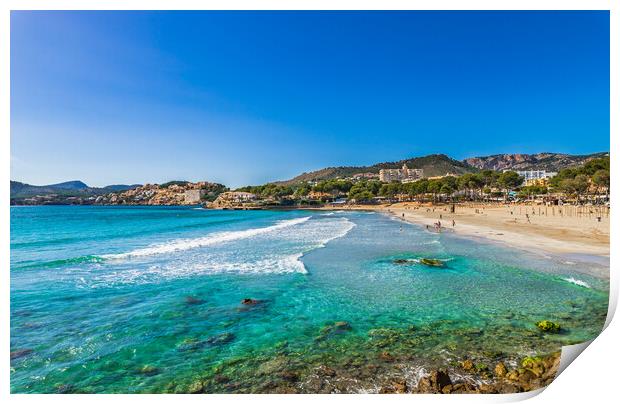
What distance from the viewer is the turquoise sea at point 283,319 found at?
16.0 feet

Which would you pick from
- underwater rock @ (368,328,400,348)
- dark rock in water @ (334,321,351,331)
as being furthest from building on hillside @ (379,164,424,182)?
underwater rock @ (368,328,400,348)

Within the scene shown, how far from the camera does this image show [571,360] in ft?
16.0

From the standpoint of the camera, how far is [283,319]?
22.8 ft

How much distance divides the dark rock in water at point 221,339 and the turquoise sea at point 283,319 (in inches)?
1.2

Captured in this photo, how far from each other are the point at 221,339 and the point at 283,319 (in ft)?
4.57

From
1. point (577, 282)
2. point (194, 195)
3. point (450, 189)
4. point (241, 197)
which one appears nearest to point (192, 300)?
point (577, 282)

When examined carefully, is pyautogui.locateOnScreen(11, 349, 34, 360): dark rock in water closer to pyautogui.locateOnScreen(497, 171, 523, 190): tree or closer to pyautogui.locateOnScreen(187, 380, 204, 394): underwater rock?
pyautogui.locateOnScreen(187, 380, 204, 394): underwater rock

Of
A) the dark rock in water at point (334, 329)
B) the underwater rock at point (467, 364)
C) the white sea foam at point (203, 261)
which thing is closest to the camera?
the underwater rock at point (467, 364)

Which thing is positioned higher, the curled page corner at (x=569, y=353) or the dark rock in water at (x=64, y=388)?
the curled page corner at (x=569, y=353)

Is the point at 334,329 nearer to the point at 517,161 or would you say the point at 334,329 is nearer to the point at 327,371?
the point at 327,371

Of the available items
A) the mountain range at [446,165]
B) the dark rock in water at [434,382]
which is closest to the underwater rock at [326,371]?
the dark rock in water at [434,382]

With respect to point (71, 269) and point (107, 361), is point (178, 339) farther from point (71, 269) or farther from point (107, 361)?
point (71, 269)
